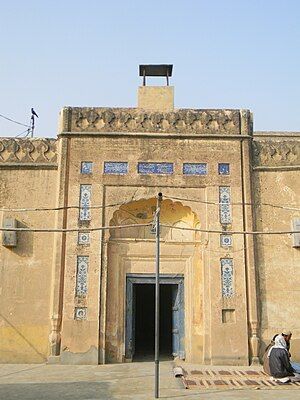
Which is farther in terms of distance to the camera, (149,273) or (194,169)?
(194,169)

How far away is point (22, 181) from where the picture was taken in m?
11.1

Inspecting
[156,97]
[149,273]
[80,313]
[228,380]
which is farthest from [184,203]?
[228,380]

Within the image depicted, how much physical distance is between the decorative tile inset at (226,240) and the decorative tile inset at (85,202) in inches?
121

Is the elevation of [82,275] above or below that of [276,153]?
below

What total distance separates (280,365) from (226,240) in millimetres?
3243

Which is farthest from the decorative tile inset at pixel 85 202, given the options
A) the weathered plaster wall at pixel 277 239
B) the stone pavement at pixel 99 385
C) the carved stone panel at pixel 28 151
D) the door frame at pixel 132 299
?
the weathered plaster wall at pixel 277 239

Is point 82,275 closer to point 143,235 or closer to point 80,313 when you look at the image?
point 80,313

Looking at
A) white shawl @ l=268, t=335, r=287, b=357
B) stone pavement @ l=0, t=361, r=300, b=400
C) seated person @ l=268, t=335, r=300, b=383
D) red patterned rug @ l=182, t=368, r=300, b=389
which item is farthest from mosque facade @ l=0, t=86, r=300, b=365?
seated person @ l=268, t=335, r=300, b=383

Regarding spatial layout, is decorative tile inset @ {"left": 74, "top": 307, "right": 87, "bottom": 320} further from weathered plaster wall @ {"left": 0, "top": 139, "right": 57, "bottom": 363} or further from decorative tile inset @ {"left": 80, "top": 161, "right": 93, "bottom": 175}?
decorative tile inset @ {"left": 80, "top": 161, "right": 93, "bottom": 175}

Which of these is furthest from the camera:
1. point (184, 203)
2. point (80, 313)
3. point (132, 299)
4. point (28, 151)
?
point (28, 151)

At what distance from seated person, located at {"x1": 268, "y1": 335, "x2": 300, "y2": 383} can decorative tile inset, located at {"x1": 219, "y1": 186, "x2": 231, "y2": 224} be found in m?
3.29

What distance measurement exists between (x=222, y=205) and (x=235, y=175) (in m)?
0.80

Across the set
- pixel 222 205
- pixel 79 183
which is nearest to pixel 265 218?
pixel 222 205

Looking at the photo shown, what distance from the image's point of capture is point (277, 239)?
428 inches
